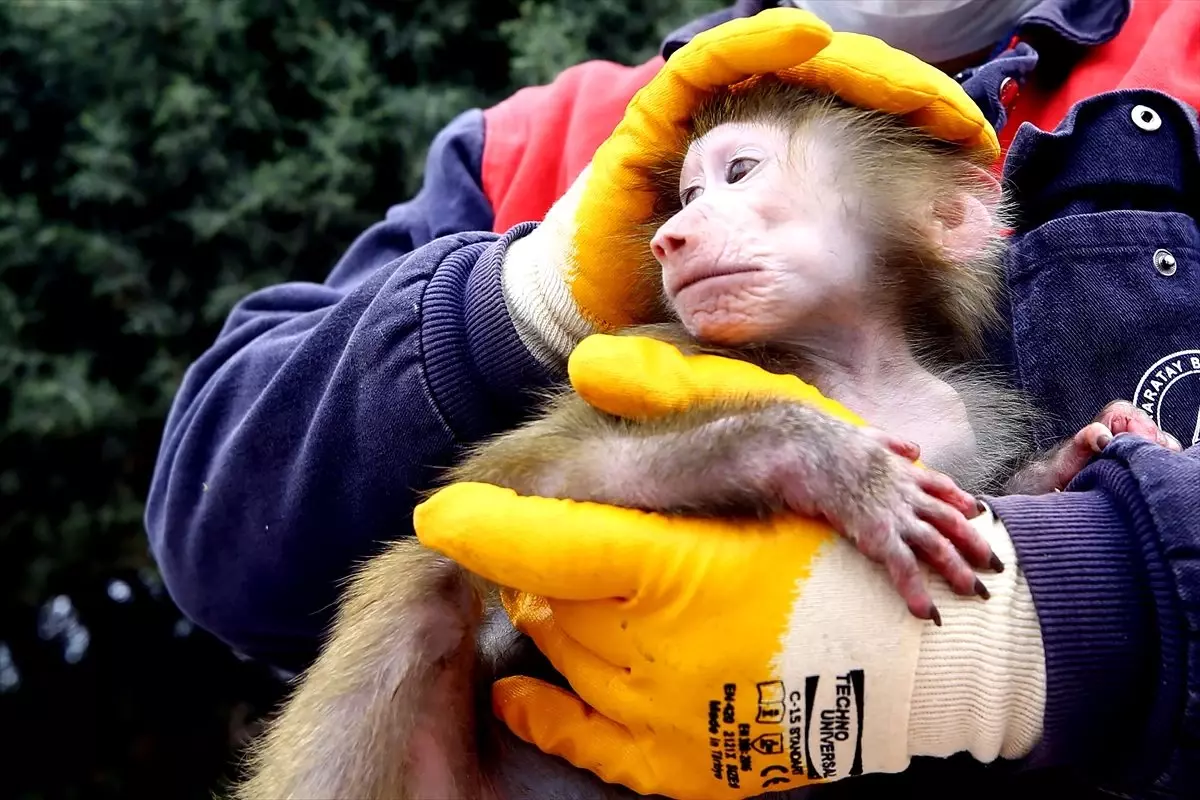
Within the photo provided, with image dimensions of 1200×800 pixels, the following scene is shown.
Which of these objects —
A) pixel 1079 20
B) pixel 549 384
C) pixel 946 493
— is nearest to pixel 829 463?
pixel 946 493

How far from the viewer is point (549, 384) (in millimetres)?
1725

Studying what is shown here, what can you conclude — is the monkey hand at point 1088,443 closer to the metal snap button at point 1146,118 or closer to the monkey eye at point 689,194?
the metal snap button at point 1146,118

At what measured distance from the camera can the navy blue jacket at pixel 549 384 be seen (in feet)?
4.07

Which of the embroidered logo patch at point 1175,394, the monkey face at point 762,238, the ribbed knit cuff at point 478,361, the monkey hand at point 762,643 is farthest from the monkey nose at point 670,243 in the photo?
the embroidered logo patch at point 1175,394

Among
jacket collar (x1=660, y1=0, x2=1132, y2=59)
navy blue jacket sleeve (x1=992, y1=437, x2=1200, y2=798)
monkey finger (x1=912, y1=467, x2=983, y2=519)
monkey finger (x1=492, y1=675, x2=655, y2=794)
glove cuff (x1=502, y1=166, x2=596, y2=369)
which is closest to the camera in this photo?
navy blue jacket sleeve (x1=992, y1=437, x2=1200, y2=798)

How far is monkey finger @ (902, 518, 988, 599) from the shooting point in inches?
47.6

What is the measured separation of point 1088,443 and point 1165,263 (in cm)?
38

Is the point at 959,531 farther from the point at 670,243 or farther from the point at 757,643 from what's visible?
the point at 670,243

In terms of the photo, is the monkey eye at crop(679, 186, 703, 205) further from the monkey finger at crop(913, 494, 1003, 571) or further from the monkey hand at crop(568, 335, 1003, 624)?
the monkey finger at crop(913, 494, 1003, 571)

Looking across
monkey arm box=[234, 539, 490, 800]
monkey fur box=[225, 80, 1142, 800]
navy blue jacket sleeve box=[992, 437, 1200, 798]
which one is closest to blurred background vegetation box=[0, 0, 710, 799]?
monkey fur box=[225, 80, 1142, 800]

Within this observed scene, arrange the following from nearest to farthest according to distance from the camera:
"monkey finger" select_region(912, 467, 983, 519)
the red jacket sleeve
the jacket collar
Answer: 1. "monkey finger" select_region(912, 467, 983, 519)
2. the jacket collar
3. the red jacket sleeve

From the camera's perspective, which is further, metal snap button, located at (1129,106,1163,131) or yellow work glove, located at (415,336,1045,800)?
metal snap button, located at (1129,106,1163,131)

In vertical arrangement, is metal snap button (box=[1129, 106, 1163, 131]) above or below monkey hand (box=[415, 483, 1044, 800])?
above

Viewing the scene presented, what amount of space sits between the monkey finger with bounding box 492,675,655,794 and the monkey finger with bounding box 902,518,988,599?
477 millimetres
